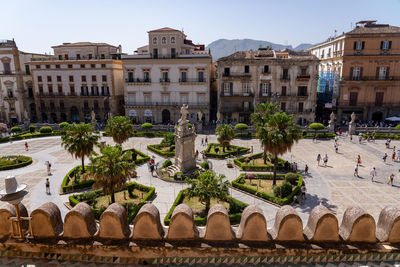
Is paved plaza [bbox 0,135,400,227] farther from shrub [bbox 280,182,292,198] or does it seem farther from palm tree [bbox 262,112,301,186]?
palm tree [bbox 262,112,301,186]

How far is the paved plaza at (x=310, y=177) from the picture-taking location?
2148cm

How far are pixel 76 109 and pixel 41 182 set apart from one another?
34.1 m

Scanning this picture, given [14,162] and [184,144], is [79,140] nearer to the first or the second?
[184,144]


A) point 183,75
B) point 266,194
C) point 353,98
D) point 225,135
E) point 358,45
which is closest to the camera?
point 266,194

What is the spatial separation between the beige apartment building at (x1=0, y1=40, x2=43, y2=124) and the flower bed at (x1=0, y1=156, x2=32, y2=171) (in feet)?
90.9

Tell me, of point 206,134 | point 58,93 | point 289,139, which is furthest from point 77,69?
point 289,139

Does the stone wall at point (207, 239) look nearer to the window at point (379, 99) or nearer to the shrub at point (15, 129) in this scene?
the shrub at point (15, 129)

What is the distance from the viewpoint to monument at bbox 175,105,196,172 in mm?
26891

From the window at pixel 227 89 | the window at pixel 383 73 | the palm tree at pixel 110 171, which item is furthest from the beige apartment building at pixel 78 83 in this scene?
the window at pixel 383 73

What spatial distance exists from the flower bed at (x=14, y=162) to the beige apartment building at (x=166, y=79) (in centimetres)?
2437

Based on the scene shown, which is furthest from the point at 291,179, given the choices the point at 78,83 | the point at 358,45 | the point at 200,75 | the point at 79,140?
the point at 78,83

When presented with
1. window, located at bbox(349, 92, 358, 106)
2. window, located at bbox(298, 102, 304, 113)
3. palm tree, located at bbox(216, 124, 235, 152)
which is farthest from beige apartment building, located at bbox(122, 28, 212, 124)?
window, located at bbox(349, 92, 358, 106)

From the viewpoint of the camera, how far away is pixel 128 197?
22.7m

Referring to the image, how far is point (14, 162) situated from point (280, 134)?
28491 mm
